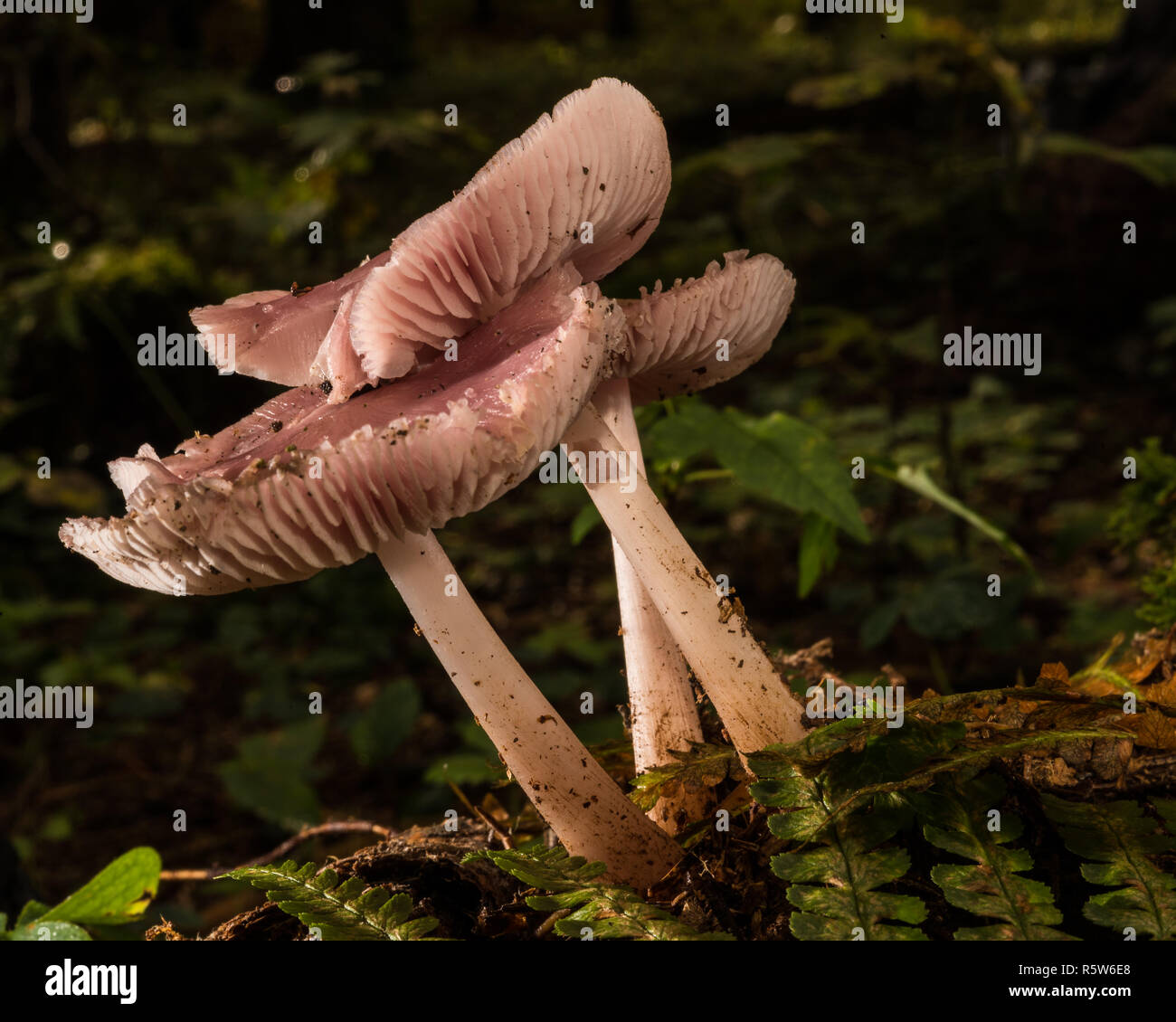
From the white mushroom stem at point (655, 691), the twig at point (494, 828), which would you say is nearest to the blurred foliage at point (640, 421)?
the twig at point (494, 828)

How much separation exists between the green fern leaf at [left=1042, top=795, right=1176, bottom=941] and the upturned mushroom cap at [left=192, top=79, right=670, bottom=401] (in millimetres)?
1357

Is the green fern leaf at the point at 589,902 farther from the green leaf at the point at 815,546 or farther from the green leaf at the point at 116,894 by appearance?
the green leaf at the point at 815,546

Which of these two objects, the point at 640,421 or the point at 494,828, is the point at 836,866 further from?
the point at 640,421

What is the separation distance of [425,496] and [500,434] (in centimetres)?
20

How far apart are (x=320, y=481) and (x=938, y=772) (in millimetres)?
1175

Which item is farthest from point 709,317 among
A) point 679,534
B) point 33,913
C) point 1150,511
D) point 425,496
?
point 33,913

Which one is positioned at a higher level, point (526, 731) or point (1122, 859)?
point (526, 731)

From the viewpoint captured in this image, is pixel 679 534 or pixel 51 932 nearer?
pixel 679 534

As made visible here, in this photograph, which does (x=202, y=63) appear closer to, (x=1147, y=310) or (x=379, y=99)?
(x=379, y=99)

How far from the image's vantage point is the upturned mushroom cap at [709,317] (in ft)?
6.49

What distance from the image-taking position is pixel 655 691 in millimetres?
2215

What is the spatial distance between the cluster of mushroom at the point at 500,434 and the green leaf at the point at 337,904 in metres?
0.36

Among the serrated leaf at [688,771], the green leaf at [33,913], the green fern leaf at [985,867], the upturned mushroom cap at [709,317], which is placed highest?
the upturned mushroom cap at [709,317]
